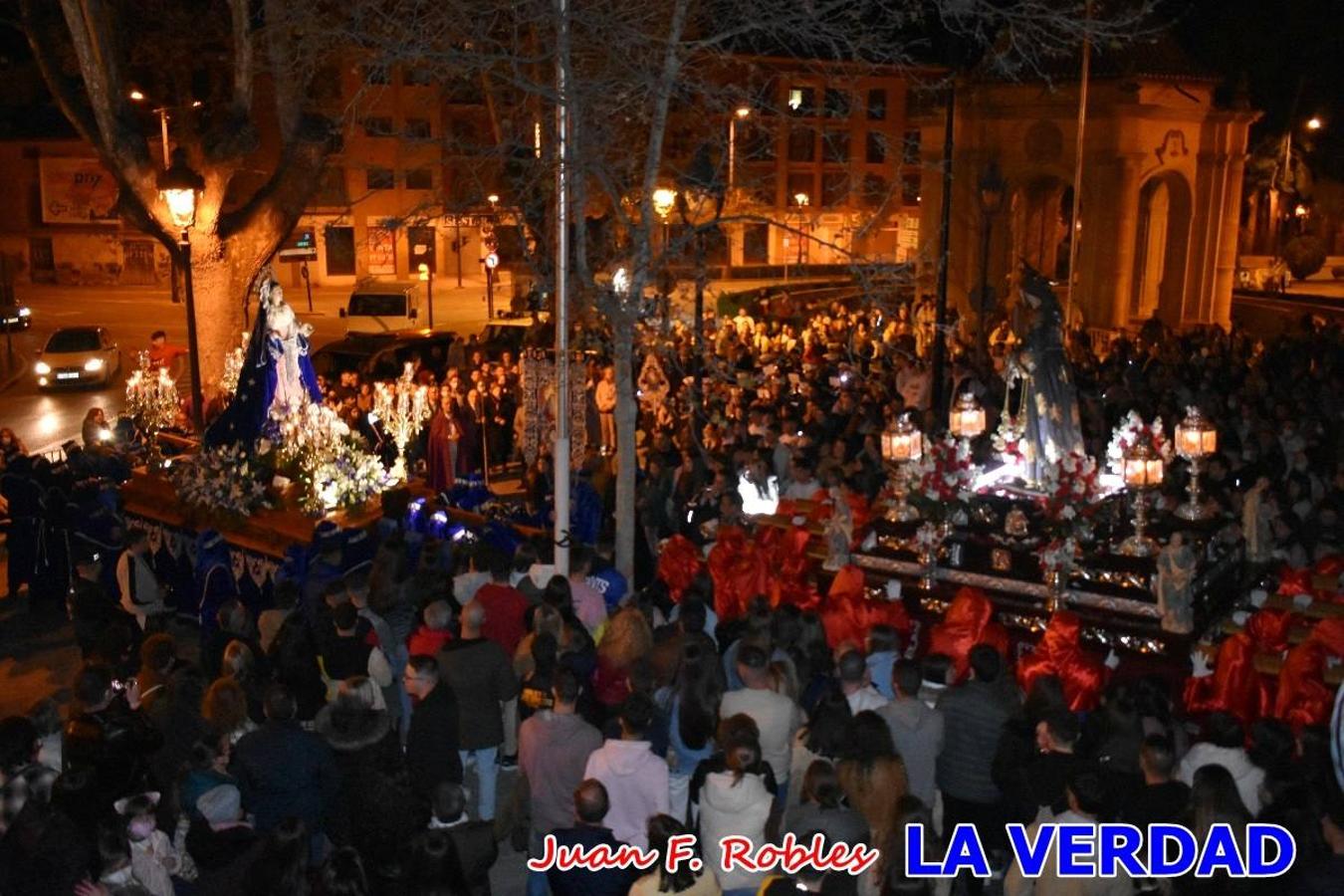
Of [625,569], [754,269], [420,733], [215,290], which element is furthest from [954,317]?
[754,269]

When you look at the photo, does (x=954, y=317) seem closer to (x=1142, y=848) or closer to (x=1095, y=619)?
(x=1095, y=619)

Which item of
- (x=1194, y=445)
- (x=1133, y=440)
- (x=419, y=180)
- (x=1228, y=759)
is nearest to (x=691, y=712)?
(x=1228, y=759)

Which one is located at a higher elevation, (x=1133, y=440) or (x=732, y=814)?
(x=1133, y=440)

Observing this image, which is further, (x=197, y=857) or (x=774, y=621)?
(x=774, y=621)

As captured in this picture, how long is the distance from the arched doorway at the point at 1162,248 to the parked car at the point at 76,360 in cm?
2428

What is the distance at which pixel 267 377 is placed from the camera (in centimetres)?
1466

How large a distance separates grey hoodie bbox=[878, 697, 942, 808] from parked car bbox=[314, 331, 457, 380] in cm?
1982

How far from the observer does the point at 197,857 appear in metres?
6.14

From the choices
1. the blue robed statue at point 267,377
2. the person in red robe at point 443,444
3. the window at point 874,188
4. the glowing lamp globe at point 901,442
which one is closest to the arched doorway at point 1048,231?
the person in red robe at point 443,444

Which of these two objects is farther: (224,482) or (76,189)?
(76,189)

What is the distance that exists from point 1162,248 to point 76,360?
27402 millimetres

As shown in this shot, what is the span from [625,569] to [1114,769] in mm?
5140

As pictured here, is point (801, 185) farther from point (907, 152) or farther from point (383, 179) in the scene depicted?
point (907, 152)

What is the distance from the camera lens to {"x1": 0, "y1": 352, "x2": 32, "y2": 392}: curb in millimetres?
30094
